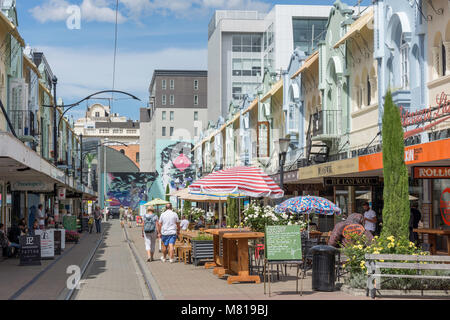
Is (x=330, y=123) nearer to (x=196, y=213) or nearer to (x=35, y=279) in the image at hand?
(x=196, y=213)

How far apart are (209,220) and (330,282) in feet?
83.9

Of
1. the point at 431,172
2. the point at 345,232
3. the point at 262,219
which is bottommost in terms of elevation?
the point at 345,232

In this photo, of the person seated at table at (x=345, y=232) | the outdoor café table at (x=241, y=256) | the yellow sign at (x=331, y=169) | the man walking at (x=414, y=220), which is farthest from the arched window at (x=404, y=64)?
the outdoor café table at (x=241, y=256)

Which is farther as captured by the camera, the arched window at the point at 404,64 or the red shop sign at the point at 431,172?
the arched window at the point at 404,64

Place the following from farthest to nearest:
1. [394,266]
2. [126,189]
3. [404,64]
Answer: [126,189] → [404,64] → [394,266]

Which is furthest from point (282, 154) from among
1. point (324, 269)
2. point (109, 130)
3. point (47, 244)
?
point (109, 130)

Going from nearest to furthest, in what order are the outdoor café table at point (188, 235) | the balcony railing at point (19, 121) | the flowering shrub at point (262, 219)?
the flowering shrub at point (262, 219) → the outdoor café table at point (188, 235) → the balcony railing at point (19, 121)

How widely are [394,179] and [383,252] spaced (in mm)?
1505

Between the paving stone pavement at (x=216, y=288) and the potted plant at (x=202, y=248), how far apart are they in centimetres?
139

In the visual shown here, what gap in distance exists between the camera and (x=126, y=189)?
99.1 m

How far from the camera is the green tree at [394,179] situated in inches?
555

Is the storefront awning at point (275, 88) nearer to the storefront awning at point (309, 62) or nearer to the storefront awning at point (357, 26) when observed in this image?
the storefront awning at point (309, 62)

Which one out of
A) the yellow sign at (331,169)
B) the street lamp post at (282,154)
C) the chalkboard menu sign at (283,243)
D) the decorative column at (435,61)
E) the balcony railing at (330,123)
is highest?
the decorative column at (435,61)

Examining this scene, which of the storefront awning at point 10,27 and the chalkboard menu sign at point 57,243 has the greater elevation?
the storefront awning at point 10,27
